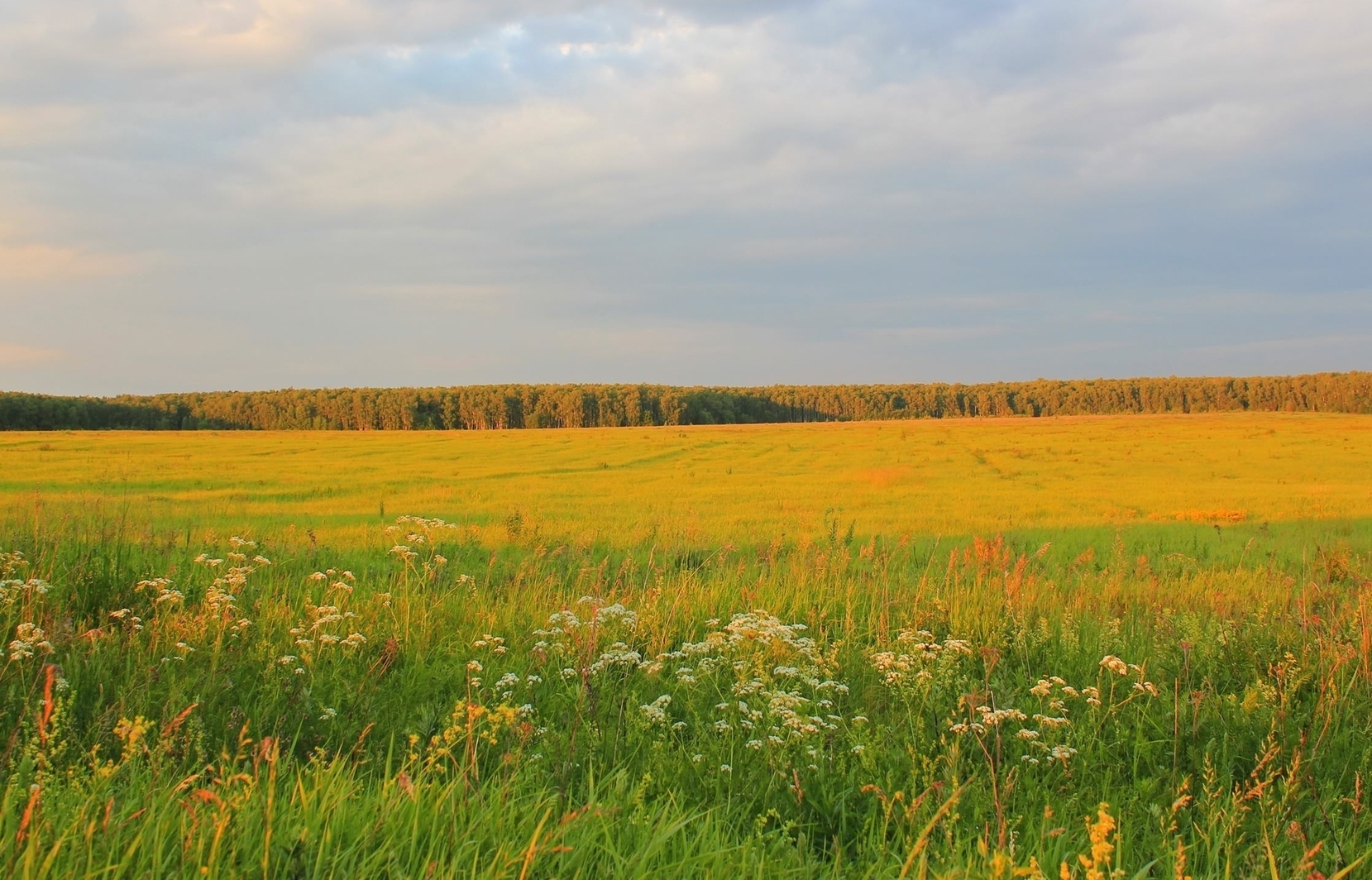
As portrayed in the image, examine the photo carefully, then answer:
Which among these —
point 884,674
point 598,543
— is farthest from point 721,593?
point 598,543

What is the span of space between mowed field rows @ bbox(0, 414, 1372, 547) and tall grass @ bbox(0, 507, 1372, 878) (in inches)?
226

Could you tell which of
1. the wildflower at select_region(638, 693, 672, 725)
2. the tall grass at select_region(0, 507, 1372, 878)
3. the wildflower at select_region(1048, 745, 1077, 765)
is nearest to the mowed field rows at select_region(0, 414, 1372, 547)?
the tall grass at select_region(0, 507, 1372, 878)

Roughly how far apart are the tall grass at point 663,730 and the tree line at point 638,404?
11829 cm

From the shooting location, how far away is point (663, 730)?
166 inches

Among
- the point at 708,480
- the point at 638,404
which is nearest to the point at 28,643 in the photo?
the point at 708,480

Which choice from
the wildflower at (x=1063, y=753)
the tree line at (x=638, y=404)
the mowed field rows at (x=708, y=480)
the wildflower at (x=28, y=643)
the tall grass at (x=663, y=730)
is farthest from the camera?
the tree line at (x=638, y=404)

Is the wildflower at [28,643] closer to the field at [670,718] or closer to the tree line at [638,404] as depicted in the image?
the field at [670,718]

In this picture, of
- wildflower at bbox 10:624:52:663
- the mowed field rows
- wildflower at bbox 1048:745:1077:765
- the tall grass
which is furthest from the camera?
the mowed field rows

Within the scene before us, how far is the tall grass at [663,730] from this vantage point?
105 inches

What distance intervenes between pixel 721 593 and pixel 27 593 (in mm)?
5323

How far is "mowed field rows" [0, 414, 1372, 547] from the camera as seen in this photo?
2020 cm

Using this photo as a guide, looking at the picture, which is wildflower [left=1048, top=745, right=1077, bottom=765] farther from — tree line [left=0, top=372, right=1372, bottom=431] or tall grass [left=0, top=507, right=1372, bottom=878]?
tree line [left=0, top=372, right=1372, bottom=431]

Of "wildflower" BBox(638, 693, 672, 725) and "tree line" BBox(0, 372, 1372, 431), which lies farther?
"tree line" BBox(0, 372, 1372, 431)

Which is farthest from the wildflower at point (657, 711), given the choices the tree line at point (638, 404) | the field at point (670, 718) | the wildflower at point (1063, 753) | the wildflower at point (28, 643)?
the tree line at point (638, 404)
